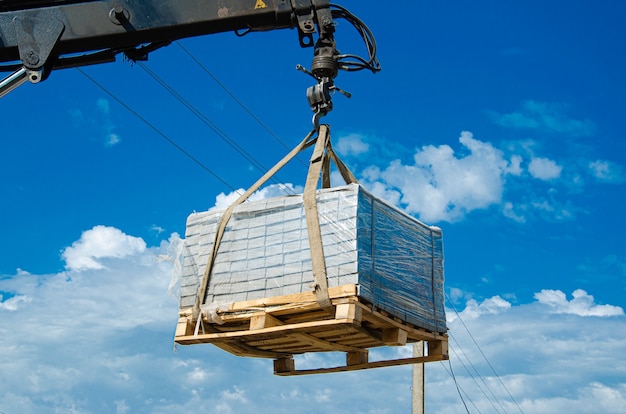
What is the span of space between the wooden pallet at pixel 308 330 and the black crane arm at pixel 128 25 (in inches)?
76.9

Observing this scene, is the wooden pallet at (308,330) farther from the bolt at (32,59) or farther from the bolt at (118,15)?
the bolt at (118,15)

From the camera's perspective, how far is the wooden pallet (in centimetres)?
672

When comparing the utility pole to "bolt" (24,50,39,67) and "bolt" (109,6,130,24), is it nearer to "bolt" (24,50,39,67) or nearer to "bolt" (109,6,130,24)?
"bolt" (109,6,130,24)

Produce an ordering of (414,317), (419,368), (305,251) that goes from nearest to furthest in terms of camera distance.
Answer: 1. (305,251)
2. (414,317)
3. (419,368)

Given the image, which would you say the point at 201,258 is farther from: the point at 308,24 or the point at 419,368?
the point at 419,368

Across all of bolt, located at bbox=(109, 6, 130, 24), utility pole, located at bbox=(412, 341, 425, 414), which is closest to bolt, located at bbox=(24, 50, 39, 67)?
bolt, located at bbox=(109, 6, 130, 24)

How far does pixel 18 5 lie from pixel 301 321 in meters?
3.55

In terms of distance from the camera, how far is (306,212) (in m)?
6.96

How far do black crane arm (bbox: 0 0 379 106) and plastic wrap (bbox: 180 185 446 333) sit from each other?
1203 millimetres

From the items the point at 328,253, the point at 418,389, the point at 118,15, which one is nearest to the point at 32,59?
the point at 118,15

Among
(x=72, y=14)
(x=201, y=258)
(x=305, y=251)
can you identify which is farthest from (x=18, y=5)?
(x=305, y=251)

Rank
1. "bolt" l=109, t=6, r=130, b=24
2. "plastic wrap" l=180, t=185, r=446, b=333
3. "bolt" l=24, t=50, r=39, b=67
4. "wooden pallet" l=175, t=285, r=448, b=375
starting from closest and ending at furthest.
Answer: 1. "wooden pallet" l=175, t=285, r=448, b=375
2. "plastic wrap" l=180, t=185, r=446, b=333
3. "bolt" l=24, t=50, r=39, b=67
4. "bolt" l=109, t=6, r=130, b=24

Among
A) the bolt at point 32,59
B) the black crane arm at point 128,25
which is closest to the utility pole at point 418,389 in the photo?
the black crane arm at point 128,25

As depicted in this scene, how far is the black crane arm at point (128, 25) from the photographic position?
7.14 meters
